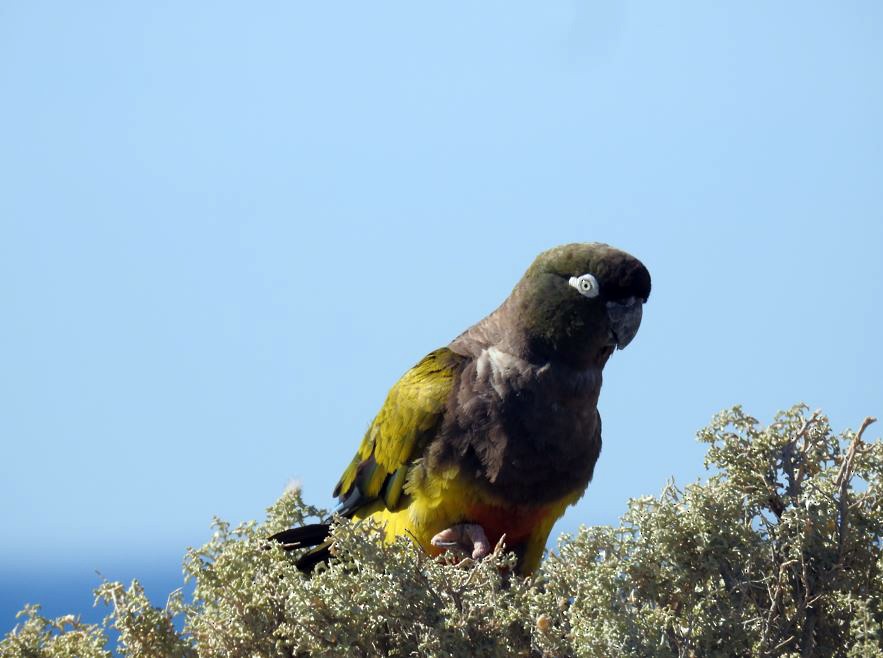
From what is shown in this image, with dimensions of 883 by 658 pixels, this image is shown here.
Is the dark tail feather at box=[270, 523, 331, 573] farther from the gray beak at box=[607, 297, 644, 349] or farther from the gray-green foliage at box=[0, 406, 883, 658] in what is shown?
the gray beak at box=[607, 297, 644, 349]

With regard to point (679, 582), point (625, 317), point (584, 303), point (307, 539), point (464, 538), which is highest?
point (584, 303)

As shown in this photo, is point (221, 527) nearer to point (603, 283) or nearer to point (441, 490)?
point (441, 490)

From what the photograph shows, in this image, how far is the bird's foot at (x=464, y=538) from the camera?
12.7ft

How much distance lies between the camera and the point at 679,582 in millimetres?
2820

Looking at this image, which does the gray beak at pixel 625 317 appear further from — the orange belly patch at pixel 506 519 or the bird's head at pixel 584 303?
the orange belly patch at pixel 506 519

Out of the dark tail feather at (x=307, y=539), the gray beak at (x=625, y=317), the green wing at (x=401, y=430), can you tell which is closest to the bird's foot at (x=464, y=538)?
the green wing at (x=401, y=430)

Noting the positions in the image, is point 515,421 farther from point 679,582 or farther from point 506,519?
point 679,582

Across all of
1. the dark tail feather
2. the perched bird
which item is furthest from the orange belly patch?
the dark tail feather

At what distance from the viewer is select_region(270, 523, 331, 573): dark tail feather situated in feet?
12.9

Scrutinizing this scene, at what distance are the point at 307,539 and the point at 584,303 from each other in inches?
55.2

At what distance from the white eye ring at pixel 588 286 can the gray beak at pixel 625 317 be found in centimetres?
8

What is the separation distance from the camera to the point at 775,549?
286 cm

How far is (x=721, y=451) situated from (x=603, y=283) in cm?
105

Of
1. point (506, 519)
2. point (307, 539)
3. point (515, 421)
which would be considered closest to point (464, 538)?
point (506, 519)
